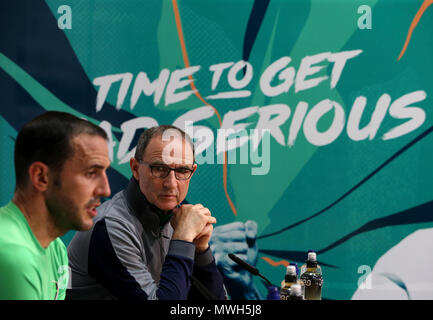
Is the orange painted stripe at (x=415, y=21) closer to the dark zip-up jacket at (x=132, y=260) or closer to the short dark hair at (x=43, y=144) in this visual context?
the dark zip-up jacket at (x=132, y=260)

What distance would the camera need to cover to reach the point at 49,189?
1053 millimetres

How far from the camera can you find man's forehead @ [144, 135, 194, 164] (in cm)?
151

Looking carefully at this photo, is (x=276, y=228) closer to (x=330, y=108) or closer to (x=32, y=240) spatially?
(x=330, y=108)

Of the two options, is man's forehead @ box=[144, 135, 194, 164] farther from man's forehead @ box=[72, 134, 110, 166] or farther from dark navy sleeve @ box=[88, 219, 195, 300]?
man's forehead @ box=[72, 134, 110, 166]

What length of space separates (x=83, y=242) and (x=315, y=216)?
1.41 meters

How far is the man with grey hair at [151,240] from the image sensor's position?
133 centimetres

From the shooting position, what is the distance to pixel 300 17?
2.46 m

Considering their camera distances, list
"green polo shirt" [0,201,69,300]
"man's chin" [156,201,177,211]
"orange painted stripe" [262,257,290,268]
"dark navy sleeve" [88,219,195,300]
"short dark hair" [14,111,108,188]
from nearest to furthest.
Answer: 1. "green polo shirt" [0,201,69,300]
2. "short dark hair" [14,111,108,188]
3. "dark navy sleeve" [88,219,195,300]
4. "man's chin" [156,201,177,211]
5. "orange painted stripe" [262,257,290,268]

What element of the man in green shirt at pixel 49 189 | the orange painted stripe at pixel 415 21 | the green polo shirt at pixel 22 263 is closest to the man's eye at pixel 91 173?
the man in green shirt at pixel 49 189

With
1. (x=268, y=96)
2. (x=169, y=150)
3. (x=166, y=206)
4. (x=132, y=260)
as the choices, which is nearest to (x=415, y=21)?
(x=268, y=96)

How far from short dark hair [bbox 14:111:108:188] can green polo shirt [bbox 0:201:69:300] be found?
95 millimetres

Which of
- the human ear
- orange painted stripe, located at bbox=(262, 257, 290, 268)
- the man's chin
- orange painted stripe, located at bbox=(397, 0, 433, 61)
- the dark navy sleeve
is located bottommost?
orange painted stripe, located at bbox=(262, 257, 290, 268)

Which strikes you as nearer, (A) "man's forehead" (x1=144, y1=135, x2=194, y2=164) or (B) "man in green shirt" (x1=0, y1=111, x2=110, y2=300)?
(B) "man in green shirt" (x1=0, y1=111, x2=110, y2=300)

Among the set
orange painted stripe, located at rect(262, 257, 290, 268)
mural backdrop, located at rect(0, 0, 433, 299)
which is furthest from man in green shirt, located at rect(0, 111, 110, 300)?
orange painted stripe, located at rect(262, 257, 290, 268)
